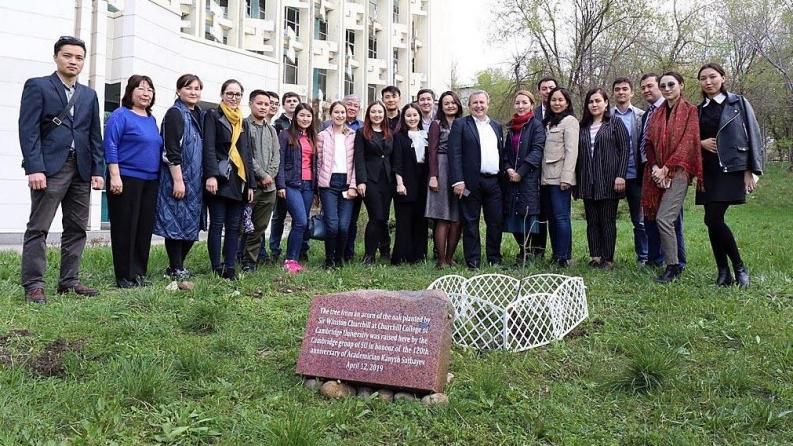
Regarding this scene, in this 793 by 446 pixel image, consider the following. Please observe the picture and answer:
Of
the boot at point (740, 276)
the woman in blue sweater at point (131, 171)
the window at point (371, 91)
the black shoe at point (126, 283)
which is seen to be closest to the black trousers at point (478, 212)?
the boot at point (740, 276)

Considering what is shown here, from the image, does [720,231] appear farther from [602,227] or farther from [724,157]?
[602,227]

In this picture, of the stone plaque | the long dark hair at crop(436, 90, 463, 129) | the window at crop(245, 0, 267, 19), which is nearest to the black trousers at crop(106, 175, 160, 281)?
the stone plaque

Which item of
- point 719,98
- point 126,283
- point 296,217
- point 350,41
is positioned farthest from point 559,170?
point 350,41

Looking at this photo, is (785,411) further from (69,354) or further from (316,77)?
(316,77)

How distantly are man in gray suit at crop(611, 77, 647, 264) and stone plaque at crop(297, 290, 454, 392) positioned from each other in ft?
13.4

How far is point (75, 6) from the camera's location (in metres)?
13.6

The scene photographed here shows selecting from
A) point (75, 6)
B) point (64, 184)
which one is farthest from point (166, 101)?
point (64, 184)

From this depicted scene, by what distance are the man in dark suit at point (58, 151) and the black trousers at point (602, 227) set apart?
4871 millimetres

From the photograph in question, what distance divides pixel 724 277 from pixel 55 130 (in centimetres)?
590

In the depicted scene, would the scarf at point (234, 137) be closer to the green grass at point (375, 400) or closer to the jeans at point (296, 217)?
the jeans at point (296, 217)

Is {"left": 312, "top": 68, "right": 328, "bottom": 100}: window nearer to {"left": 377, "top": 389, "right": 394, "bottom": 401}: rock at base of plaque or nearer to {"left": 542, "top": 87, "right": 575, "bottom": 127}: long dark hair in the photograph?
{"left": 542, "top": 87, "right": 575, "bottom": 127}: long dark hair

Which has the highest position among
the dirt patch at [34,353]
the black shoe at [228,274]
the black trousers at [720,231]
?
the black trousers at [720,231]

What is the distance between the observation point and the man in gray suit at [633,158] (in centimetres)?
674

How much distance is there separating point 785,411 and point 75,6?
48.3ft
